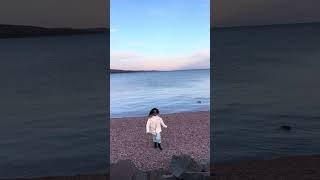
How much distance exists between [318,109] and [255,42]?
9223cm

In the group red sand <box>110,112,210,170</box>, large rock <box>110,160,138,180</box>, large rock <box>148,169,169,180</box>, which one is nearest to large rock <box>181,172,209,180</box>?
large rock <box>148,169,169,180</box>

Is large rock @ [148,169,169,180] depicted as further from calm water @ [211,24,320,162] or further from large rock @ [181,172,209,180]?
calm water @ [211,24,320,162]

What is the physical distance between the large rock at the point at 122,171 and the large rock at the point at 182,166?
2.28 feet

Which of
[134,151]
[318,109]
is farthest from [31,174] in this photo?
[318,109]

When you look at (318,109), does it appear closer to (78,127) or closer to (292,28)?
(78,127)

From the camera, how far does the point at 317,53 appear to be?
75.4m

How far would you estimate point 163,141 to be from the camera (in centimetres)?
1392

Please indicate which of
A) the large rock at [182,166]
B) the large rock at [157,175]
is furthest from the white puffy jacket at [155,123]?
the large rock at [182,166]

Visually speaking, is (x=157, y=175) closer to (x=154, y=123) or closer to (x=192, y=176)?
(x=192, y=176)

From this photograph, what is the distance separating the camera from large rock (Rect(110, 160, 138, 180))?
8281 mm

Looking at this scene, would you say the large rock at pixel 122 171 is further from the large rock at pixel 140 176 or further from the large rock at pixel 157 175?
the large rock at pixel 157 175

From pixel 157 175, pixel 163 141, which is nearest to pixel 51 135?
pixel 163 141

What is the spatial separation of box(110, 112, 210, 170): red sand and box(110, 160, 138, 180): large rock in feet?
2.39

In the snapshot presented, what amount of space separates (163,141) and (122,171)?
5.39m
